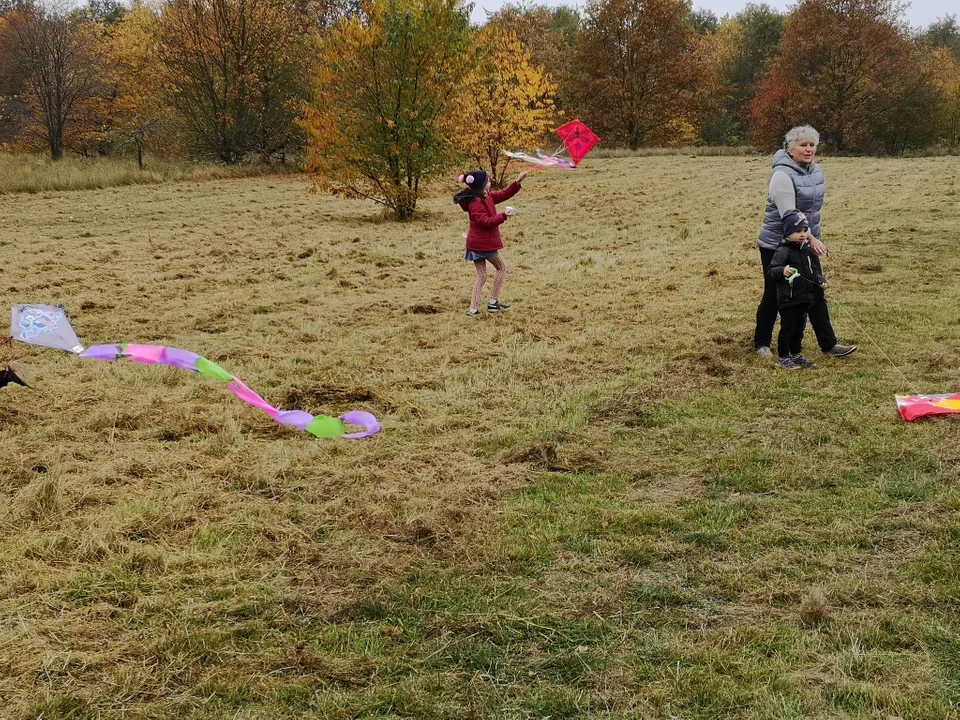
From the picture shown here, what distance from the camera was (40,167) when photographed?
90.6 feet

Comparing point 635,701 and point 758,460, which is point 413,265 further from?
point 635,701

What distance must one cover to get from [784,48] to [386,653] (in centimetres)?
4588

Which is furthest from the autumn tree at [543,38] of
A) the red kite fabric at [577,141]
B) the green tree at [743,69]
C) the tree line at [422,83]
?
the red kite fabric at [577,141]

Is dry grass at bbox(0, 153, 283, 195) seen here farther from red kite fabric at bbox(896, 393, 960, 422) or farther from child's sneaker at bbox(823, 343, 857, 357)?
red kite fabric at bbox(896, 393, 960, 422)

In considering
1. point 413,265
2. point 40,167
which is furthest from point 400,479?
point 40,167

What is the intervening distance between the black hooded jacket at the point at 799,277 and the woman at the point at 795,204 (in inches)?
4.8

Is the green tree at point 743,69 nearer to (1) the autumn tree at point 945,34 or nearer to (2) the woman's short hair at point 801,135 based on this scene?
(1) the autumn tree at point 945,34

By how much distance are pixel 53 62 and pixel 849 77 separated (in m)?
37.1

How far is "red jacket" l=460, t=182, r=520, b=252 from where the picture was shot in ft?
28.1

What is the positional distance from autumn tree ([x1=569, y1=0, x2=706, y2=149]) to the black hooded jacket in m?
37.9

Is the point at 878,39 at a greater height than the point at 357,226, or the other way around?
the point at 878,39

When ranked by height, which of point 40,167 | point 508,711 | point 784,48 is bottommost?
point 508,711

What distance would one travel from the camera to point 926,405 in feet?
17.6

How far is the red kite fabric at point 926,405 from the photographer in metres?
5.26
